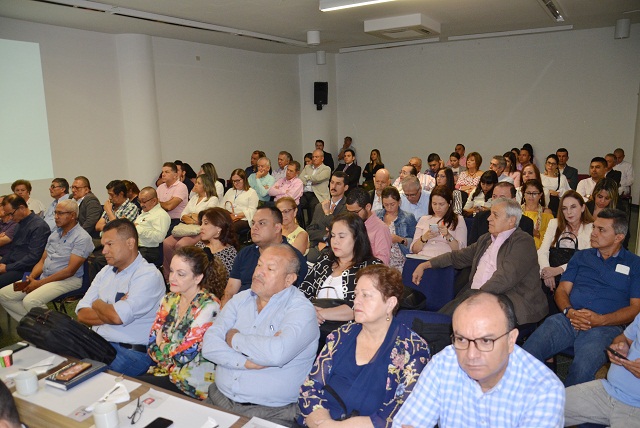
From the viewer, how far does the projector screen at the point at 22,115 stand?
22.3 ft

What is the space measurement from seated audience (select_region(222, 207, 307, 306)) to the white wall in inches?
334

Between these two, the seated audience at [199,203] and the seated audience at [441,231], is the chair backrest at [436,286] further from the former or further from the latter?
the seated audience at [199,203]

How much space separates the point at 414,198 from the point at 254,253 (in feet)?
8.62

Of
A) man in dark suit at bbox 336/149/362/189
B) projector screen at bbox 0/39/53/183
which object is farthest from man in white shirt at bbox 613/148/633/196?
projector screen at bbox 0/39/53/183

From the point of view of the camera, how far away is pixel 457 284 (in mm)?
4055

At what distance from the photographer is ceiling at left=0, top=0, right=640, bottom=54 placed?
632cm

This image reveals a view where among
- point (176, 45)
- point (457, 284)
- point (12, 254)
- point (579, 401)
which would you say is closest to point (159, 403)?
point (579, 401)

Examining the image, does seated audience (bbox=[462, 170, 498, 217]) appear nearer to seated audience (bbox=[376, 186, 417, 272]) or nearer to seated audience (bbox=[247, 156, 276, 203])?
seated audience (bbox=[376, 186, 417, 272])

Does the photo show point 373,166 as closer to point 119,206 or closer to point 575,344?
point 119,206

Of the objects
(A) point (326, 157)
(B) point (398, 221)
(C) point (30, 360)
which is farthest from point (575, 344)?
(A) point (326, 157)

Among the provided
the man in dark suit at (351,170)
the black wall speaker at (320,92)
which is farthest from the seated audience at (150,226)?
the black wall speaker at (320,92)

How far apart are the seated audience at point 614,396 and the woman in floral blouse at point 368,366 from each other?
3.01 feet

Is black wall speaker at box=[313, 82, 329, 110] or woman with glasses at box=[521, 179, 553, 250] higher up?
black wall speaker at box=[313, 82, 329, 110]

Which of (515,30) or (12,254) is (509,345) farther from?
(515,30)
